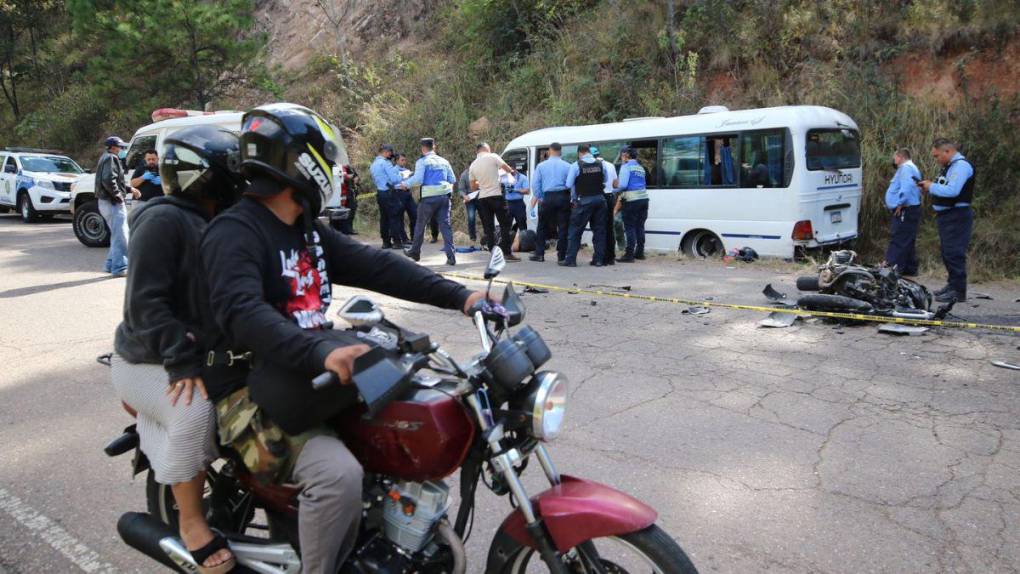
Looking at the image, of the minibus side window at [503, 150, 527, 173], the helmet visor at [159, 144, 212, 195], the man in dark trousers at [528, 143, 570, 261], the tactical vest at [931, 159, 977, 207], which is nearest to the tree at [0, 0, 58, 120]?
the minibus side window at [503, 150, 527, 173]

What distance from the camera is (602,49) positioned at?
61.2ft

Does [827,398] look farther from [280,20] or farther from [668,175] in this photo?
[280,20]

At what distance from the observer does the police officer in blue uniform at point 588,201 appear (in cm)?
1098

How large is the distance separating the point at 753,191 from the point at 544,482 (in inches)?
339

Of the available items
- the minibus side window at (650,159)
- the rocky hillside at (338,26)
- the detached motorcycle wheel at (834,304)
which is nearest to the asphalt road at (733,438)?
the detached motorcycle wheel at (834,304)

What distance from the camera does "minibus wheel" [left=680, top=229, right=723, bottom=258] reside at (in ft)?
39.2

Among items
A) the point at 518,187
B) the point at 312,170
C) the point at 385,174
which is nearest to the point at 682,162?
the point at 518,187

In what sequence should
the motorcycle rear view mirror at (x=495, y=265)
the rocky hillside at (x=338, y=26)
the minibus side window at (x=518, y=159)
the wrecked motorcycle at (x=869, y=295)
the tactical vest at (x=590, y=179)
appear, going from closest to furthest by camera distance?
the motorcycle rear view mirror at (x=495, y=265) < the wrecked motorcycle at (x=869, y=295) < the tactical vest at (x=590, y=179) < the minibus side window at (x=518, y=159) < the rocky hillside at (x=338, y=26)

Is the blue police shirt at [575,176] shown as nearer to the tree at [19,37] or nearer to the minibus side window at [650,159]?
the minibus side window at [650,159]

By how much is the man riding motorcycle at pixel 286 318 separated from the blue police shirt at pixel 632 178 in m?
9.38

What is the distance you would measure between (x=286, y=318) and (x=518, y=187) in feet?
37.9

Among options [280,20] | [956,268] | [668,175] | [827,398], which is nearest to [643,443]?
[827,398]

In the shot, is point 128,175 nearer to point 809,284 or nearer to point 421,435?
point 809,284

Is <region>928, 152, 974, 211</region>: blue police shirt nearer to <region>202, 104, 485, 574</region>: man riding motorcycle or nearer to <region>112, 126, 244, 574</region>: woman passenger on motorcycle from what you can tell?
<region>202, 104, 485, 574</region>: man riding motorcycle
